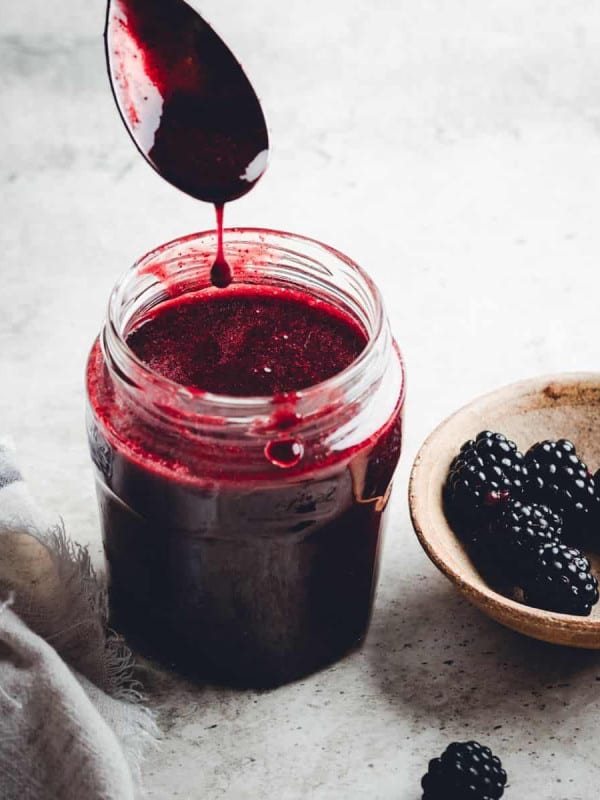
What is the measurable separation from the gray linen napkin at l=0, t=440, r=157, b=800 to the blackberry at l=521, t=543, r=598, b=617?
475 mm

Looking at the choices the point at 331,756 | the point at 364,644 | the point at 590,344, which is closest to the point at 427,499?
the point at 364,644

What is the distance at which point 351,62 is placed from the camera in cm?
259

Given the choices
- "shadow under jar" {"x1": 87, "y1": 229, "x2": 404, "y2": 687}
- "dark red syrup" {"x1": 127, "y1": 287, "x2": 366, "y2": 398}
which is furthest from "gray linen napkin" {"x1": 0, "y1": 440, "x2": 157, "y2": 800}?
"dark red syrup" {"x1": 127, "y1": 287, "x2": 366, "y2": 398}

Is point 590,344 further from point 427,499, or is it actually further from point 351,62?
point 351,62

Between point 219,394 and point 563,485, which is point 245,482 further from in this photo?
point 563,485

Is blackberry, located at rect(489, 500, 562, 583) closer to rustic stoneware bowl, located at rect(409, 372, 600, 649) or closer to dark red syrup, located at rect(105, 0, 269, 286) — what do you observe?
rustic stoneware bowl, located at rect(409, 372, 600, 649)

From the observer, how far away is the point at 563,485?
5.38 ft

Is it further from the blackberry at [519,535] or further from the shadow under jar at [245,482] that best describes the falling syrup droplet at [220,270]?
the blackberry at [519,535]

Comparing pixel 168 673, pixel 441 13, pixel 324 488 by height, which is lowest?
pixel 168 673

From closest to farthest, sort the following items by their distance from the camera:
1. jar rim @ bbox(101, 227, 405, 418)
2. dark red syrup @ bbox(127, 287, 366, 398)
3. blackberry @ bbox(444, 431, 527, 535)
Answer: jar rim @ bbox(101, 227, 405, 418) → dark red syrup @ bbox(127, 287, 366, 398) → blackberry @ bbox(444, 431, 527, 535)

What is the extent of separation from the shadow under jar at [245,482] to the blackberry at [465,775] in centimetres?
22

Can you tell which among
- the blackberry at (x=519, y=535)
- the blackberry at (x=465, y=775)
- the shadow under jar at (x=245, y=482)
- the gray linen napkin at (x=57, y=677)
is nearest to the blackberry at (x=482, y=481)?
the blackberry at (x=519, y=535)

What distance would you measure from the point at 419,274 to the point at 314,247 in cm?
67

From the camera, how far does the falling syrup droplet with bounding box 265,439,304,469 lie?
1351 mm
